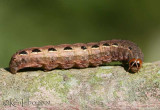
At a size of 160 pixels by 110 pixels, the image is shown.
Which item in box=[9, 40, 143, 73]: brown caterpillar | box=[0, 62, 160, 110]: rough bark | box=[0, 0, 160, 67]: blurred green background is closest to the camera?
box=[0, 62, 160, 110]: rough bark

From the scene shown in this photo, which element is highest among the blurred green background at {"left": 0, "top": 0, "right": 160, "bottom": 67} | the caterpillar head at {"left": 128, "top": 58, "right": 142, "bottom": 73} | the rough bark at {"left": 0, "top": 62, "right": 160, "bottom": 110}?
the blurred green background at {"left": 0, "top": 0, "right": 160, "bottom": 67}

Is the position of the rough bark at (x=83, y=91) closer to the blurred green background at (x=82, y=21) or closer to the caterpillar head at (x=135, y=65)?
the caterpillar head at (x=135, y=65)

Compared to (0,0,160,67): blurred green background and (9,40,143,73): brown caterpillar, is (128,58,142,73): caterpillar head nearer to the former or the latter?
(9,40,143,73): brown caterpillar

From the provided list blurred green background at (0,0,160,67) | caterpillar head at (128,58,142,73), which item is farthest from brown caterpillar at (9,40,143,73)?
blurred green background at (0,0,160,67)

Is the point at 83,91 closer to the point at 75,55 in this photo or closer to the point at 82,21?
the point at 75,55

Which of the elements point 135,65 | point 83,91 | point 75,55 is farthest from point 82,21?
point 83,91

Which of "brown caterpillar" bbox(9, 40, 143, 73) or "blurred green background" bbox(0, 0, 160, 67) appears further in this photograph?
"blurred green background" bbox(0, 0, 160, 67)

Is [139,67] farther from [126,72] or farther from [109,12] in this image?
[109,12]
